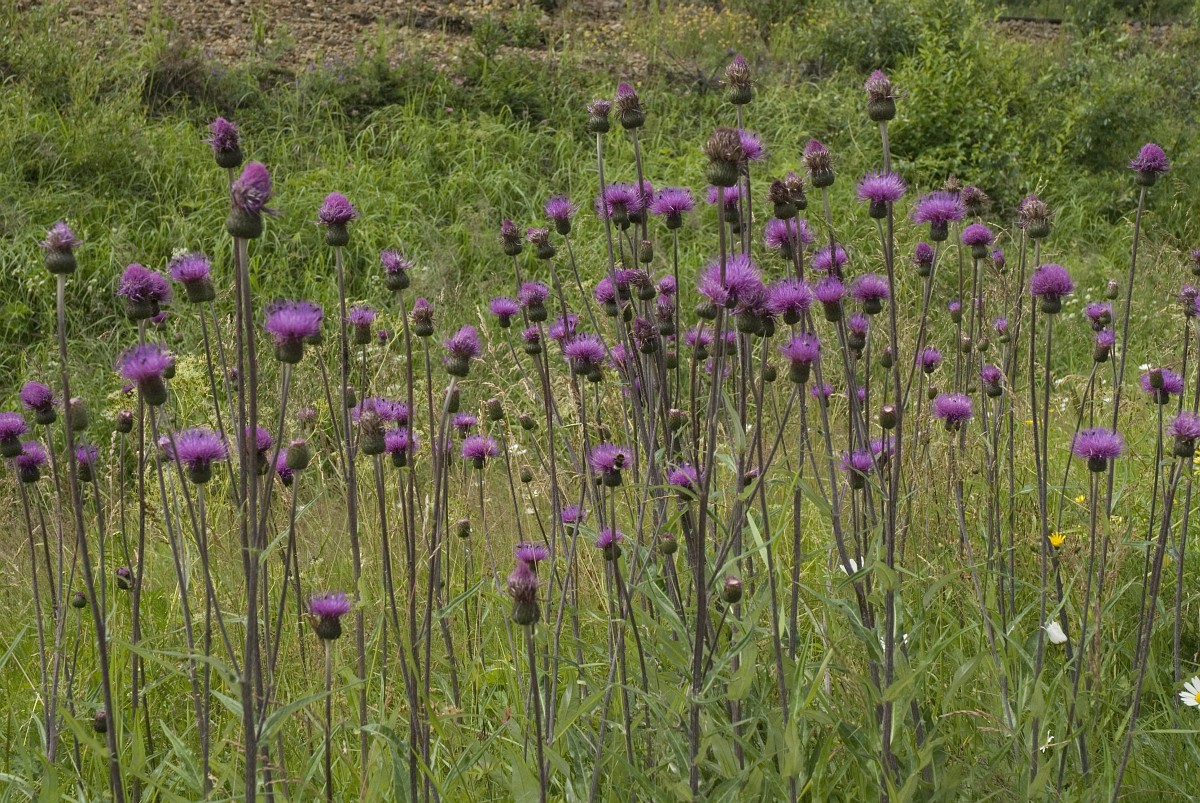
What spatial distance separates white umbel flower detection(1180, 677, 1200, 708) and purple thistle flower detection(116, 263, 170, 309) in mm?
2112

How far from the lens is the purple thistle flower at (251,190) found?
1.40 metres

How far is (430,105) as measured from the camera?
838cm

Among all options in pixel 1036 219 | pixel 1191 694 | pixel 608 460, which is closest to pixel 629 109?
pixel 608 460

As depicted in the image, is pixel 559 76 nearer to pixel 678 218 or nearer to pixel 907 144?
pixel 907 144

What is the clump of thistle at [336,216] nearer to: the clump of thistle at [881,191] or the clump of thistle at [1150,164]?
the clump of thistle at [881,191]

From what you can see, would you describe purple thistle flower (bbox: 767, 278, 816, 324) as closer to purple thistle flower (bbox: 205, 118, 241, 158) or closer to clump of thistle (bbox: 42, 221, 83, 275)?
purple thistle flower (bbox: 205, 118, 241, 158)

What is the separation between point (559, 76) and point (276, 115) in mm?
2247

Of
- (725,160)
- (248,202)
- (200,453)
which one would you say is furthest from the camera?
(200,453)

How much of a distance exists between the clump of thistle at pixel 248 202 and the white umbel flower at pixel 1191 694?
6.66ft

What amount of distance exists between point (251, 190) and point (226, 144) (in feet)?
0.82

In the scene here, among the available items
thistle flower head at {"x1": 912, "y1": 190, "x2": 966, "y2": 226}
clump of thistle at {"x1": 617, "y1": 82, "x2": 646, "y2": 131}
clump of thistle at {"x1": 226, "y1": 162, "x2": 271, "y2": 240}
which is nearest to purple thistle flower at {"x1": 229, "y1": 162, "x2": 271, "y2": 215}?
clump of thistle at {"x1": 226, "y1": 162, "x2": 271, "y2": 240}

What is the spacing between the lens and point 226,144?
1.62 metres

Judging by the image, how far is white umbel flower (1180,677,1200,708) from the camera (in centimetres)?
228

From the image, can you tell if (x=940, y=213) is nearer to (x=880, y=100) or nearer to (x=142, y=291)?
(x=880, y=100)
